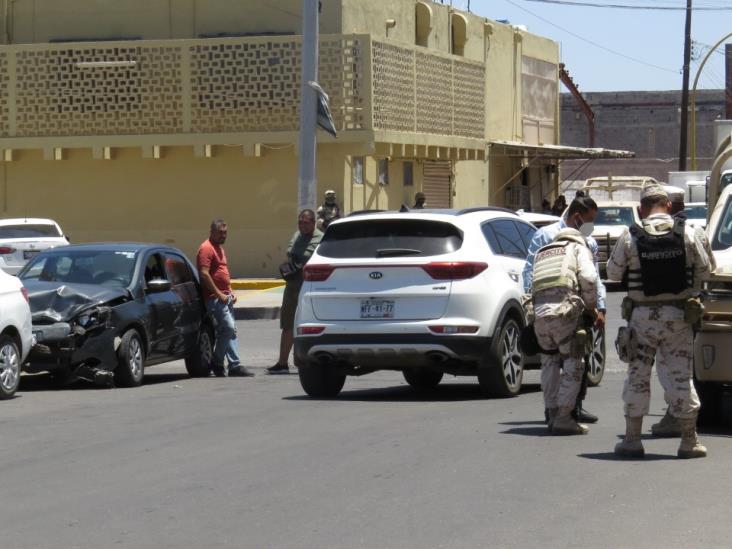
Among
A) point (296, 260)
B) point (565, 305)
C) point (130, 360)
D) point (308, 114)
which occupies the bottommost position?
point (130, 360)

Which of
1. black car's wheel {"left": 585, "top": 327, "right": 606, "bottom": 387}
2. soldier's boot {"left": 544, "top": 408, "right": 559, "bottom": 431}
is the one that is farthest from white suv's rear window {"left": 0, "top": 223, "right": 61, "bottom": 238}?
soldier's boot {"left": 544, "top": 408, "right": 559, "bottom": 431}

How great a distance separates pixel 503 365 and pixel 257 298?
16.2 meters

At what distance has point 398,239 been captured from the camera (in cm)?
1438

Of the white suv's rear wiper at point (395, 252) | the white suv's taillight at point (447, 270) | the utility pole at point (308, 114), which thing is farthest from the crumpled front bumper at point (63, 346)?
the utility pole at point (308, 114)

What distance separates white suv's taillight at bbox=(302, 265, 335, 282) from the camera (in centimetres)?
1446

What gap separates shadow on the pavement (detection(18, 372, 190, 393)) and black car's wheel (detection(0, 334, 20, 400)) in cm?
123

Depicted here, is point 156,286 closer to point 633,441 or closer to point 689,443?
point 633,441

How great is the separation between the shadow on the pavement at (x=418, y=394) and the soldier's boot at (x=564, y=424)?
297cm

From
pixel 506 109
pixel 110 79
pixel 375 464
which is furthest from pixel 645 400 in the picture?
pixel 506 109

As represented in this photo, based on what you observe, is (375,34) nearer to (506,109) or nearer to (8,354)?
(506,109)

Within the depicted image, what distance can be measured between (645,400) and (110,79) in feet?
88.5

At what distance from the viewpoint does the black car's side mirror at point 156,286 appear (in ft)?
56.3

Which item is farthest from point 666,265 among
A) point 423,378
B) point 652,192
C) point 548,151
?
point 548,151

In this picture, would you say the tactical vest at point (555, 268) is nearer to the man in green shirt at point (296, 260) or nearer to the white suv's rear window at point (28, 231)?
the man in green shirt at point (296, 260)
